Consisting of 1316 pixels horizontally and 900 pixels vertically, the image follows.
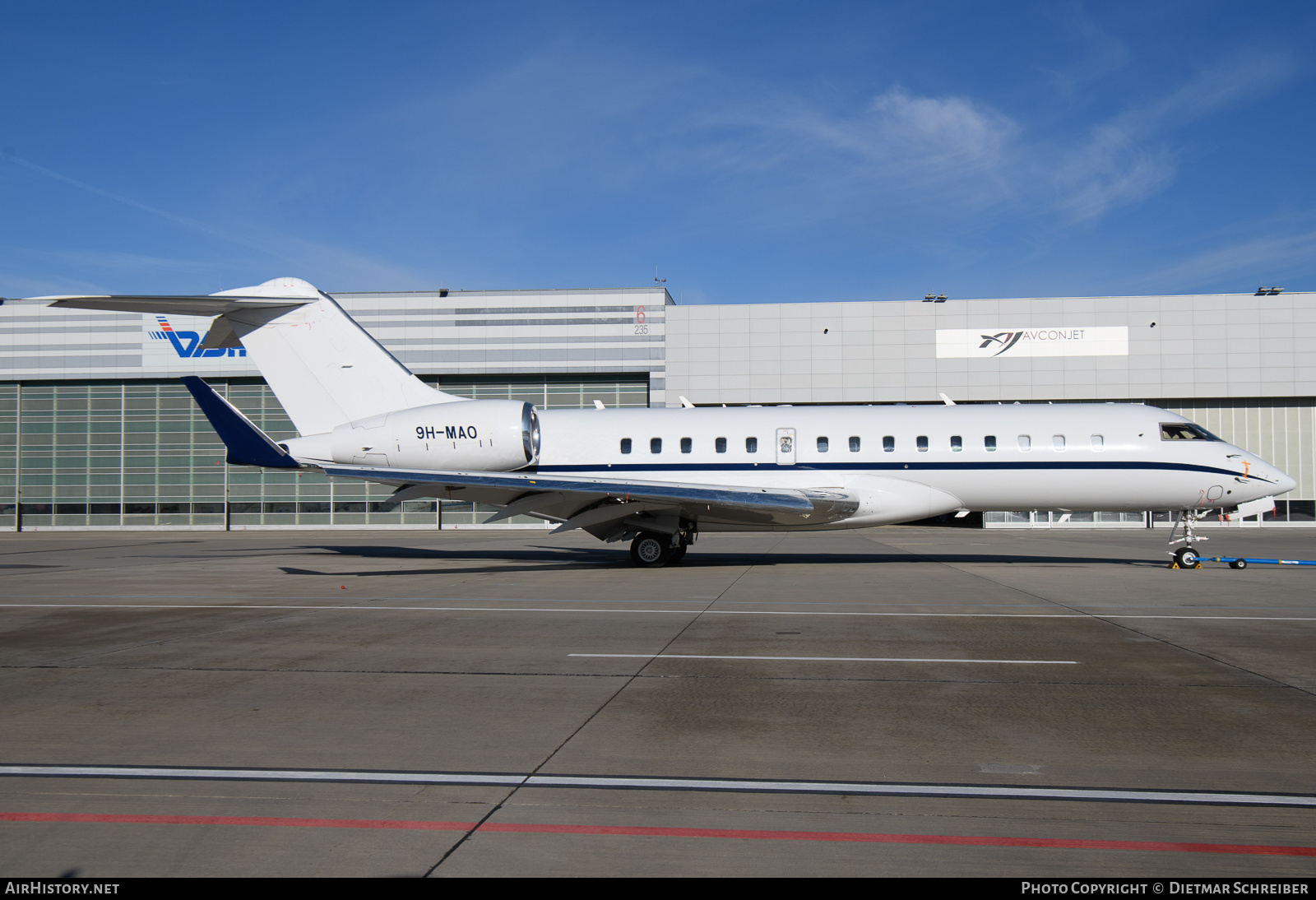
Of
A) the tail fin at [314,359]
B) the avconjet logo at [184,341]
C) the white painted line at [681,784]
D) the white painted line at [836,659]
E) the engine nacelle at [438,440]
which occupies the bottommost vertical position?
the white painted line at [836,659]

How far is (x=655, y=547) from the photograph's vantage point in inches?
704

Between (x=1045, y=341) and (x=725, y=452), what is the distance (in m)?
26.2

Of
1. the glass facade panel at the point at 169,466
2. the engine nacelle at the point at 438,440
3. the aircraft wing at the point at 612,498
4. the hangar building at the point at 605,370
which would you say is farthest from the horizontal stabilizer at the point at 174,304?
the glass facade panel at the point at 169,466

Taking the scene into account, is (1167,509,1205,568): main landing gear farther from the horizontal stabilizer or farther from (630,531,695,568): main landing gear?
the horizontal stabilizer

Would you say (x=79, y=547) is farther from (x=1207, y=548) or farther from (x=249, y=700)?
(x=1207, y=548)

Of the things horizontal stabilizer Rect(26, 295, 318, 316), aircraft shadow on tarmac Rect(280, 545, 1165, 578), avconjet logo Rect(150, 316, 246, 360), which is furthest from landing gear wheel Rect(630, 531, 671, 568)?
avconjet logo Rect(150, 316, 246, 360)

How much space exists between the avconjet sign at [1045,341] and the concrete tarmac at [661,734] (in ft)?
89.0

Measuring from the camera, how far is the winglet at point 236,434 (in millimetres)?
15484

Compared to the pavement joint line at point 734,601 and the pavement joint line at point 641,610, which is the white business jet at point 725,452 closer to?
the pavement joint line at point 734,601

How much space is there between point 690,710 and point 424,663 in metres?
2.95

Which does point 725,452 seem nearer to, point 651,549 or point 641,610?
point 651,549

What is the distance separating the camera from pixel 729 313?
3966 centimetres

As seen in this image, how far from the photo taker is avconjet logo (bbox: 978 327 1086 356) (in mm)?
38531

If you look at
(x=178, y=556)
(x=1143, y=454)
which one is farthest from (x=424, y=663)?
(x=178, y=556)
